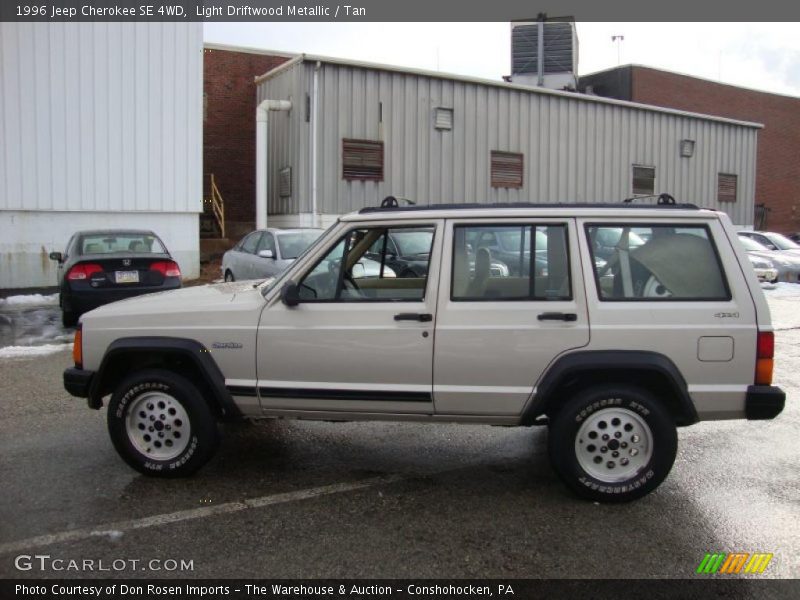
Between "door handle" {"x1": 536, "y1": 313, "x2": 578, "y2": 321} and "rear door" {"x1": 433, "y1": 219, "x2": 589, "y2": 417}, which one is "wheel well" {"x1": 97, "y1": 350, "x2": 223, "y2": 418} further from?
"door handle" {"x1": 536, "y1": 313, "x2": 578, "y2": 321}

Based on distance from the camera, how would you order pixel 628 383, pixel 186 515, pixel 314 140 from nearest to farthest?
pixel 186 515 → pixel 628 383 → pixel 314 140

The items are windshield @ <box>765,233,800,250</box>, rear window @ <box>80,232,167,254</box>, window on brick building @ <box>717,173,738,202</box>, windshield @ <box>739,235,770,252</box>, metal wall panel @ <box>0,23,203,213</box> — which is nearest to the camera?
rear window @ <box>80,232,167,254</box>

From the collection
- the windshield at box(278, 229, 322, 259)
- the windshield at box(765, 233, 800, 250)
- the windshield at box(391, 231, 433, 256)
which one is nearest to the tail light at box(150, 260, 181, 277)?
the windshield at box(278, 229, 322, 259)

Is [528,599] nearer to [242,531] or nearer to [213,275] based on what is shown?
[242,531]

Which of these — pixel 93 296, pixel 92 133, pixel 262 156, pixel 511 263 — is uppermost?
pixel 92 133

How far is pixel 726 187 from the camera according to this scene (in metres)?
25.3

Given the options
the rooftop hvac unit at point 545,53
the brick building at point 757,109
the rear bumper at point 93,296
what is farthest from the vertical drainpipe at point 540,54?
the rear bumper at point 93,296

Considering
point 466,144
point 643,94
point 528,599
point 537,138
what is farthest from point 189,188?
point 643,94

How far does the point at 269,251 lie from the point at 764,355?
8.25 m

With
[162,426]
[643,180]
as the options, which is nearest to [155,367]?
[162,426]

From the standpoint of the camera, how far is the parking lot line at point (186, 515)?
12.8 ft

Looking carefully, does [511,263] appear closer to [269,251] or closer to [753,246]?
[269,251]

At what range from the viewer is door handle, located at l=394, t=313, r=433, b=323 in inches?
175

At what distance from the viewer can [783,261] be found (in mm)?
18250
